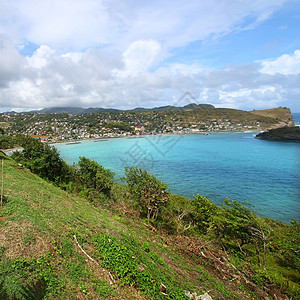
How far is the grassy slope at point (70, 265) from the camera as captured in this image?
13.6 ft

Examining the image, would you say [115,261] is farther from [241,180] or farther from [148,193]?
[241,180]

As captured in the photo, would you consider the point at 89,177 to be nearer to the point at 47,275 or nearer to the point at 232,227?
the point at 232,227

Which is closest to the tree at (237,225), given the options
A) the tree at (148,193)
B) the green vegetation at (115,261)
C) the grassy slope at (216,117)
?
the green vegetation at (115,261)

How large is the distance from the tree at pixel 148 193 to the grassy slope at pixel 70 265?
536cm

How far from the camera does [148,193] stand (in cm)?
1441

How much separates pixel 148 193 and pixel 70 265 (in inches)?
381

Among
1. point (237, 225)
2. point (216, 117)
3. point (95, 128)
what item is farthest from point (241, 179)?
point (216, 117)

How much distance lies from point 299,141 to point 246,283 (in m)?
122

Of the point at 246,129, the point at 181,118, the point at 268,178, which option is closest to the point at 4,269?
the point at 268,178

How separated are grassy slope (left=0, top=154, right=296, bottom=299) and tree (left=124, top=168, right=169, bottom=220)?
5.36 m

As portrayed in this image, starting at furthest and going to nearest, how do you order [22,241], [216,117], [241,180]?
[216,117] < [241,180] < [22,241]

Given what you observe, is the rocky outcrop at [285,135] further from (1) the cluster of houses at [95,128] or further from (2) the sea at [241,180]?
(1) the cluster of houses at [95,128]

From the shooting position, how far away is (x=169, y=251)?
29.4ft

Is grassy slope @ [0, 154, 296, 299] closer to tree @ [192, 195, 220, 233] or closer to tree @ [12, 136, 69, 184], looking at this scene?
tree @ [192, 195, 220, 233]
